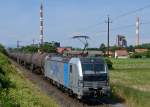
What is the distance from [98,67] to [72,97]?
3.79m

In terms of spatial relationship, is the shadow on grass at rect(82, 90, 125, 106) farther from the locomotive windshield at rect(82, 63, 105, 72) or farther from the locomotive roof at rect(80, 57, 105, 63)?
the locomotive roof at rect(80, 57, 105, 63)

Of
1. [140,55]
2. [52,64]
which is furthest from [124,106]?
[140,55]

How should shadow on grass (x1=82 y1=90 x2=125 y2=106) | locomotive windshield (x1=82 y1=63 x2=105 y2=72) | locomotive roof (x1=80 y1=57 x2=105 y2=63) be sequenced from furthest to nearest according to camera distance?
shadow on grass (x1=82 y1=90 x2=125 y2=106)
locomotive roof (x1=80 y1=57 x2=105 y2=63)
locomotive windshield (x1=82 y1=63 x2=105 y2=72)

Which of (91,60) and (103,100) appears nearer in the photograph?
(91,60)

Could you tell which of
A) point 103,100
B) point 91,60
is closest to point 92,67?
point 91,60

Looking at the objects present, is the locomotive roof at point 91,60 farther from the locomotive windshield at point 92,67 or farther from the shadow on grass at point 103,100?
the shadow on grass at point 103,100

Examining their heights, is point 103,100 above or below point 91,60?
below

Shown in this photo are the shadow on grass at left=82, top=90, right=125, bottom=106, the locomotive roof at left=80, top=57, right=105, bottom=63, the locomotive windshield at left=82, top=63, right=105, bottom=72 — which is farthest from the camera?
the shadow on grass at left=82, top=90, right=125, bottom=106

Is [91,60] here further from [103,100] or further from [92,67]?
[103,100]

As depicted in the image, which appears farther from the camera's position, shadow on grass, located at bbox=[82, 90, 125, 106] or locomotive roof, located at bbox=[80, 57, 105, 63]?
shadow on grass, located at bbox=[82, 90, 125, 106]

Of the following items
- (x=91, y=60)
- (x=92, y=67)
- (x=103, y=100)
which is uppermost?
(x=91, y=60)

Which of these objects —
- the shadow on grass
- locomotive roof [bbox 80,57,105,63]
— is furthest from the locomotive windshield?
the shadow on grass

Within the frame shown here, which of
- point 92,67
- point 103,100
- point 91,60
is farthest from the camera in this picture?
point 103,100

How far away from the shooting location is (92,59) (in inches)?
991
